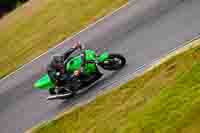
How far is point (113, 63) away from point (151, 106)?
4.11 meters

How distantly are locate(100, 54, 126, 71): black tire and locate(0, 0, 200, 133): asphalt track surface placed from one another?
0.68 ft

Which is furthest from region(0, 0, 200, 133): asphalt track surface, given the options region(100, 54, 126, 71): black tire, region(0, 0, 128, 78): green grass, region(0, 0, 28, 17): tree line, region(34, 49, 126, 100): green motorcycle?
region(0, 0, 28, 17): tree line

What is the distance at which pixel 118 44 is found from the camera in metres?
17.5

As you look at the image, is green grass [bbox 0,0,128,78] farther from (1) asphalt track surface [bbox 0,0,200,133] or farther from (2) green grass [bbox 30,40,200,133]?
(2) green grass [bbox 30,40,200,133]

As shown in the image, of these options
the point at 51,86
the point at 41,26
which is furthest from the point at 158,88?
the point at 41,26

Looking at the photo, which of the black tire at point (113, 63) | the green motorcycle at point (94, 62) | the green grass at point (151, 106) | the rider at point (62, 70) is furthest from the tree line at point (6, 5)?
the green grass at point (151, 106)

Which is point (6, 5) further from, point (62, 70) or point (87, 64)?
point (87, 64)

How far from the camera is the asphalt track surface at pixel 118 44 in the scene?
1524 cm

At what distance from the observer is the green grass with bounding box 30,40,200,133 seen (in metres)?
10.1

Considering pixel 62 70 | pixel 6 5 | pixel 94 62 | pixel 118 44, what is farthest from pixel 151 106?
pixel 6 5

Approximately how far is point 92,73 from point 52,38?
7.75 metres

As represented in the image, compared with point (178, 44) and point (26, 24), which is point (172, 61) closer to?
point (178, 44)

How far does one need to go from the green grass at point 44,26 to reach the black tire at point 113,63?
6.58 meters

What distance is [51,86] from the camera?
15609 millimetres
